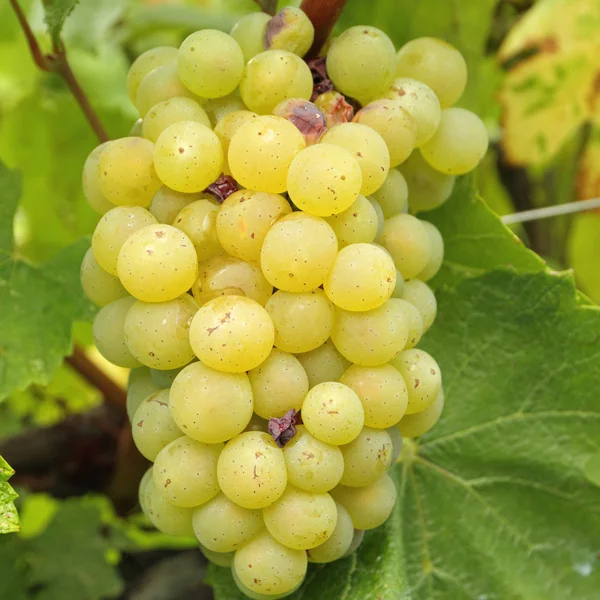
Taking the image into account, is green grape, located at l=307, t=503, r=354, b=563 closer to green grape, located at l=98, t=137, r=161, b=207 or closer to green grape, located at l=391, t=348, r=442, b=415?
green grape, located at l=391, t=348, r=442, b=415

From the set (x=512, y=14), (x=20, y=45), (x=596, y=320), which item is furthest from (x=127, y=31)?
(x=596, y=320)

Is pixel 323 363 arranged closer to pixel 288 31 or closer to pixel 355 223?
pixel 355 223

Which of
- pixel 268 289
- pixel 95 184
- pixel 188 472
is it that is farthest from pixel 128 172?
pixel 188 472

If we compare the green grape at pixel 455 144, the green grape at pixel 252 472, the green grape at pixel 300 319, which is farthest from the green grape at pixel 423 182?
the green grape at pixel 252 472

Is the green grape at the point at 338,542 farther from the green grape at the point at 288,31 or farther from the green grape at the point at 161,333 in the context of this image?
the green grape at the point at 288,31

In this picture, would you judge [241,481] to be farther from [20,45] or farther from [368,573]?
[20,45]
